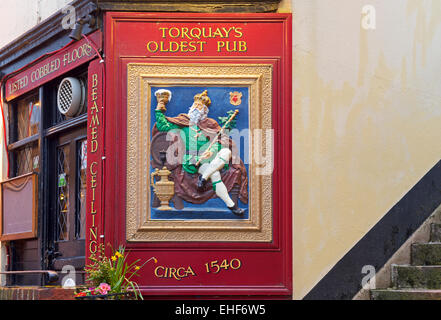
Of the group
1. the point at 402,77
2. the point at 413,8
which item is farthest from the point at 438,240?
the point at 413,8

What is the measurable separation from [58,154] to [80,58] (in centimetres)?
134

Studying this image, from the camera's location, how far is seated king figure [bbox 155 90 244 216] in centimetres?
768

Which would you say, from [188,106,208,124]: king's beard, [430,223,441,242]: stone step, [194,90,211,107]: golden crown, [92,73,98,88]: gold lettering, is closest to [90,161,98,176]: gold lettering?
[92,73,98,88]: gold lettering

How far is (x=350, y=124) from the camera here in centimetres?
777

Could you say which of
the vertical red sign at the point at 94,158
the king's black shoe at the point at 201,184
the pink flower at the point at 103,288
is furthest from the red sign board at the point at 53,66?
the pink flower at the point at 103,288

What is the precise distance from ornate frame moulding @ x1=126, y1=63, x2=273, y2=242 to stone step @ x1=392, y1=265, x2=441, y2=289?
4.09 feet

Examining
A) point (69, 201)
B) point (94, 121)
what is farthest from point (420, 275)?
point (69, 201)

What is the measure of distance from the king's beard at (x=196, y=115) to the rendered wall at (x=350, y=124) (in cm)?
85

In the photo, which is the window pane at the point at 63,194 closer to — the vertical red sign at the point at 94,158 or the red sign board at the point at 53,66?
the red sign board at the point at 53,66

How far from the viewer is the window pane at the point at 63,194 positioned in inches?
353

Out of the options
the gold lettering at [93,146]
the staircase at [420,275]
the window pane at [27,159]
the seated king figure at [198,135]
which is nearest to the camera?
the staircase at [420,275]
